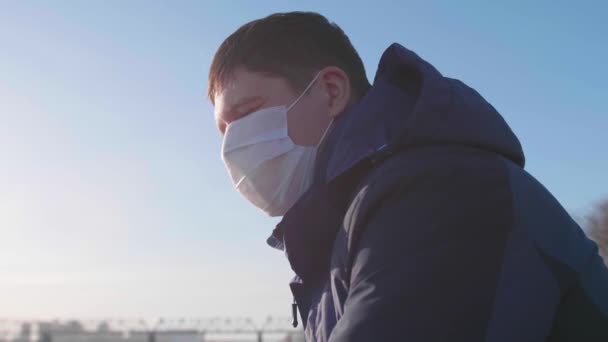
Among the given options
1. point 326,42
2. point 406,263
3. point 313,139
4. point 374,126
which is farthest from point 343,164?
point 326,42

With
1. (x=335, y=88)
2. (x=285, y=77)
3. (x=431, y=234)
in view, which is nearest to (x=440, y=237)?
(x=431, y=234)

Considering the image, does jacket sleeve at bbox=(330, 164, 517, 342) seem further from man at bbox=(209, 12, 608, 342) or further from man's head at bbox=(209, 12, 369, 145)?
man's head at bbox=(209, 12, 369, 145)

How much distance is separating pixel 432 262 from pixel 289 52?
5.19 feet

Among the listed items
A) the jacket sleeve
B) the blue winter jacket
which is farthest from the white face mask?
the jacket sleeve

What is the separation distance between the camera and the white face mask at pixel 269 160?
3.12 meters

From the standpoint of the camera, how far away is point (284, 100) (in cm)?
315

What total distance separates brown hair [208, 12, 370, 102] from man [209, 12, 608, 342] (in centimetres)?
61

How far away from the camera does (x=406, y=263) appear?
1.84 meters

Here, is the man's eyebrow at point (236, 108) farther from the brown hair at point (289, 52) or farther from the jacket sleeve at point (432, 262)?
the jacket sleeve at point (432, 262)

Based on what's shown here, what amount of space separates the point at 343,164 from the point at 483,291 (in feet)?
2.22

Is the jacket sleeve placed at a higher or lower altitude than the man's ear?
lower

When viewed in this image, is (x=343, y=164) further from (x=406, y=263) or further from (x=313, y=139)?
(x=313, y=139)

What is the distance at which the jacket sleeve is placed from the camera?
5.85 ft

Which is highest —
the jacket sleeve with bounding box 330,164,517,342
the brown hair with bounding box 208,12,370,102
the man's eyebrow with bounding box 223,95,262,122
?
the brown hair with bounding box 208,12,370,102
